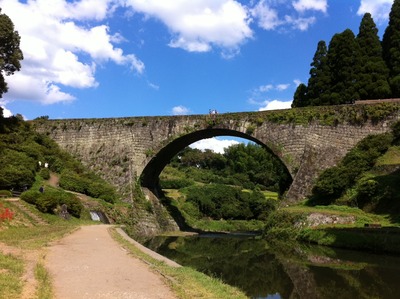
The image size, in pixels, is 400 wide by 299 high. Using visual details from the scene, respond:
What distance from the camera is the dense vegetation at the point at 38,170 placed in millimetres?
26422

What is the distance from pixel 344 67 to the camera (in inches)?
1485

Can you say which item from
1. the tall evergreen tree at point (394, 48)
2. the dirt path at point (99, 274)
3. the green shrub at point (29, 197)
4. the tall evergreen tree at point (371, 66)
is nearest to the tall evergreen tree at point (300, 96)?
the tall evergreen tree at point (371, 66)

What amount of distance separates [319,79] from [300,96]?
7537 mm

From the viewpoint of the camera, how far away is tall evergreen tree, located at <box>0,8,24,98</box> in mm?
31906

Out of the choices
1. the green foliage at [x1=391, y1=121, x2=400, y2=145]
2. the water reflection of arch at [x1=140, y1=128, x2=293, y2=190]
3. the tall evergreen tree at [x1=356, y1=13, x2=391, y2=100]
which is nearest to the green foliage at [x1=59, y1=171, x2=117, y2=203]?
the water reflection of arch at [x1=140, y1=128, x2=293, y2=190]

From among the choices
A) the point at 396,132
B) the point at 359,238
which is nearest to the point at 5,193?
the point at 359,238

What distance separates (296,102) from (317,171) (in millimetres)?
22737

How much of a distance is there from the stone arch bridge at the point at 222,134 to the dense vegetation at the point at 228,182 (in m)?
4.60

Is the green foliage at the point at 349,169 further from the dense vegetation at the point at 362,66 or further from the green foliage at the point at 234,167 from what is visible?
the green foliage at the point at 234,167

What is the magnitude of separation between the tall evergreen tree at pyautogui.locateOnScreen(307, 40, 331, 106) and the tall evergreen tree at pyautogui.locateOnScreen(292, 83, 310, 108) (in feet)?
5.99

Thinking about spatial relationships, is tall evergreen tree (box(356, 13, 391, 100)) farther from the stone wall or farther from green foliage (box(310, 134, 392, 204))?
green foliage (box(310, 134, 392, 204))

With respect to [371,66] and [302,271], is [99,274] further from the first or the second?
[371,66]

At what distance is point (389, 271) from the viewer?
1388 cm

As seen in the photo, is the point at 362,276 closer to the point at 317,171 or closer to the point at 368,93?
the point at 317,171
